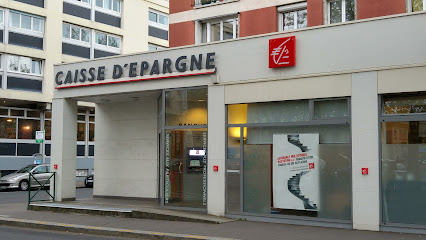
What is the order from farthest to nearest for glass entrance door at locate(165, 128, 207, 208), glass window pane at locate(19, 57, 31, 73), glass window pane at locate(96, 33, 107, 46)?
1. glass window pane at locate(96, 33, 107, 46)
2. glass window pane at locate(19, 57, 31, 73)
3. glass entrance door at locate(165, 128, 207, 208)

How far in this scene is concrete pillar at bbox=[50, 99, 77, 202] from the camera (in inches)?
645

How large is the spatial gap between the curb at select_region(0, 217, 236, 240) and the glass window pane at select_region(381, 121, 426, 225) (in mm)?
3859

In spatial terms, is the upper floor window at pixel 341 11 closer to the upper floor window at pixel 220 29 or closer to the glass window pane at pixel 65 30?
the upper floor window at pixel 220 29

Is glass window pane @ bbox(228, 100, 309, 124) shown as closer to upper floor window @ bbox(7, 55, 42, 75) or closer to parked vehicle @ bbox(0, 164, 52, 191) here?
parked vehicle @ bbox(0, 164, 52, 191)

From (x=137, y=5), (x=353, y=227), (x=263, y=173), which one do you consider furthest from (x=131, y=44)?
(x=353, y=227)

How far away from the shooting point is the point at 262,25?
16.4m

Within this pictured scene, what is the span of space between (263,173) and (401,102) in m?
3.73

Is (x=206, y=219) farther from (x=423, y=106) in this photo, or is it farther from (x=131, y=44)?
(x=131, y=44)

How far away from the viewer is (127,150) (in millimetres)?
17406

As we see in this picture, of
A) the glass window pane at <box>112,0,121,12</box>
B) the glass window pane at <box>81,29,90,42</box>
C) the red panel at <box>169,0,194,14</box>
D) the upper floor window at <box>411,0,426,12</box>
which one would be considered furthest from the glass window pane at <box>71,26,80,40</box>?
the upper floor window at <box>411,0,426,12</box>

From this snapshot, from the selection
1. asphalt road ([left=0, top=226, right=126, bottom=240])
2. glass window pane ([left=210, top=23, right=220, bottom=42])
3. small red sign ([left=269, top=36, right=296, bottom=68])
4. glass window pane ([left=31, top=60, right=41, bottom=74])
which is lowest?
asphalt road ([left=0, top=226, right=126, bottom=240])

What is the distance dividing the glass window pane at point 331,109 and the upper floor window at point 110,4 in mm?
Answer: 26889

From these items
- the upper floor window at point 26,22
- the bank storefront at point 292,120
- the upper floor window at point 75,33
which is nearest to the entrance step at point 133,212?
the bank storefront at point 292,120

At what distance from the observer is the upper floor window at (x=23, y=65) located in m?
30.3
